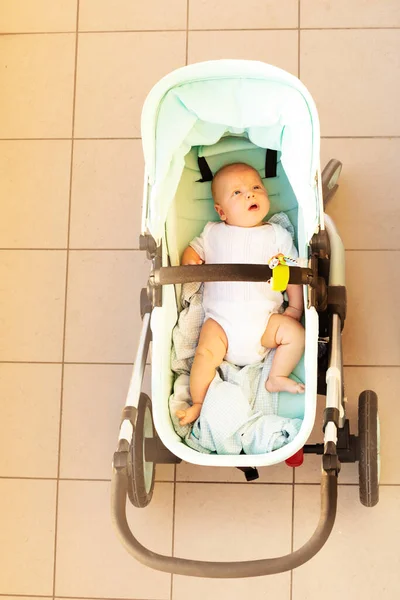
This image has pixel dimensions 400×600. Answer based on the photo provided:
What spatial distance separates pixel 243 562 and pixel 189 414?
0.39m

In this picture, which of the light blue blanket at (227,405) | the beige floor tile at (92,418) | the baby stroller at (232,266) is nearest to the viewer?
the baby stroller at (232,266)

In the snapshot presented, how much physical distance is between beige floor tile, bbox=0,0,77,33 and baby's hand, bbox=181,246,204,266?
2.91 feet

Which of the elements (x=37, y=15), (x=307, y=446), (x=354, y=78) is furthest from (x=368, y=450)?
(x=37, y=15)

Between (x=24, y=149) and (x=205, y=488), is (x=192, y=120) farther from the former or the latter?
(x=205, y=488)

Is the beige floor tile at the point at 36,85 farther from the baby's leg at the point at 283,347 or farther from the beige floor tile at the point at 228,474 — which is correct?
the beige floor tile at the point at 228,474

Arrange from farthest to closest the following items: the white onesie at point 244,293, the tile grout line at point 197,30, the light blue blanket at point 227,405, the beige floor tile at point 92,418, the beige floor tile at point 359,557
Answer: the tile grout line at point 197,30
the beige floor tile at point 92,418
the beige floor tile at point 359,557
the white onesie at point 244,293
the light blue blanket at point 227,405

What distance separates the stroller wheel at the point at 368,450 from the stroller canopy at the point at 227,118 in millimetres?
458

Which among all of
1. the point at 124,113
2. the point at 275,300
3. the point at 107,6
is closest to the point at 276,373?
the point at 275,300

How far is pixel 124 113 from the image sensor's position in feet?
6.98

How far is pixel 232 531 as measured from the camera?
A: 76.1 inches

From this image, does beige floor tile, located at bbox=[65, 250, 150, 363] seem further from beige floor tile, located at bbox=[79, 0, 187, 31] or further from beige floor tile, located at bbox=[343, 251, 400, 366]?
beige floor tile, located at bbox=[79, 0, 187, 31]

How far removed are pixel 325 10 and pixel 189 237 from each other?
2.79 feet

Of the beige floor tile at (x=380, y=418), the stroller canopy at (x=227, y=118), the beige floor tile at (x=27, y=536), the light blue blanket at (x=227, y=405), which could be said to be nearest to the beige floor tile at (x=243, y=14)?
the stroller canopy at (x=227, y=118)

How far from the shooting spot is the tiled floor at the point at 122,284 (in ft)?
6.34
